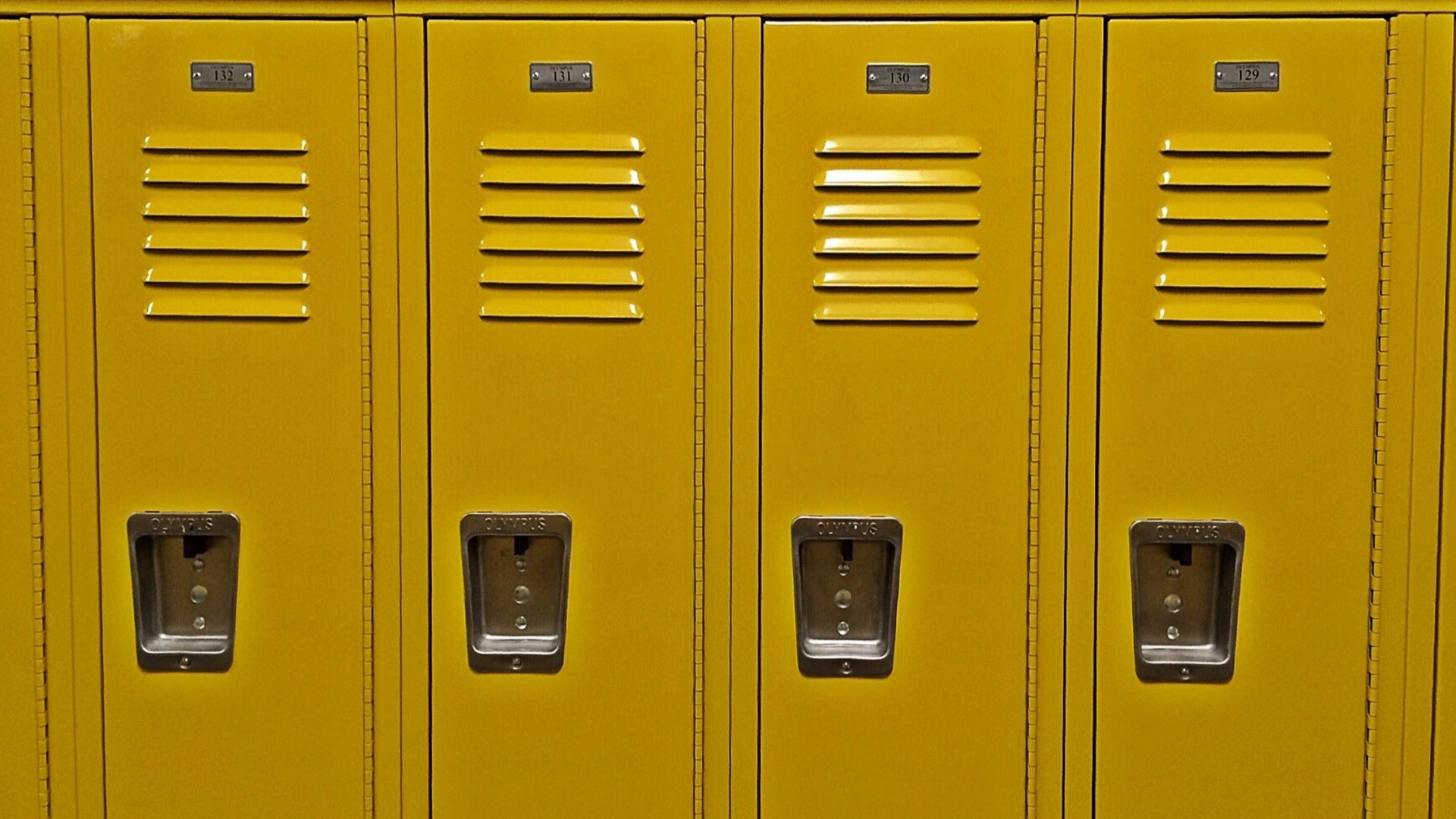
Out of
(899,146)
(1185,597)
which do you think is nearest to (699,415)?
(899,146)

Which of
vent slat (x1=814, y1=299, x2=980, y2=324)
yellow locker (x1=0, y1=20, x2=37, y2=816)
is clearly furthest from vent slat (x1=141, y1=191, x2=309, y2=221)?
vent slat (x1=814, y1=299, x2=980, y2=324)

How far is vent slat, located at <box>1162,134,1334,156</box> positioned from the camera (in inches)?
78.8

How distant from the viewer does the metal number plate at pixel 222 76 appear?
2.05m

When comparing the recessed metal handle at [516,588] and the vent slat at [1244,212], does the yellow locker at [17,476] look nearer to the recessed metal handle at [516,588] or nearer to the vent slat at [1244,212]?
the recessed metal handle at [516,588]

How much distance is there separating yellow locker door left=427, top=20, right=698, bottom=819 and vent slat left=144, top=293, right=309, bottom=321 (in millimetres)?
258

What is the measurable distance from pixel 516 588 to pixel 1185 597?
47.6 inches

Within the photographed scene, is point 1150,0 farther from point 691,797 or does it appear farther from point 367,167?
point 691,797

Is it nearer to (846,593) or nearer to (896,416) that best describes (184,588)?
(846,593)

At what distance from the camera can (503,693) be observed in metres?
2.11

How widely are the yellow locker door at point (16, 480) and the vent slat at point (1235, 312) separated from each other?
6.54 feet

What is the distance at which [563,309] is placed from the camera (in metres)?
2.05

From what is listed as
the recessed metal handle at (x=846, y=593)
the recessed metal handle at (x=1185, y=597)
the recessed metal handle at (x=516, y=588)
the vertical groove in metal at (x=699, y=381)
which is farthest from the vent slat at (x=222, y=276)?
the recessed metal handle at (x=1185, y=597)

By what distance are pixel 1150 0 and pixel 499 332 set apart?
1.25 meters

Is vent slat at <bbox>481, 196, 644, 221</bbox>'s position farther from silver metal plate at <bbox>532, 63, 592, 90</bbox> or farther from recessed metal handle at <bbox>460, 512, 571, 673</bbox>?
recessed metal handle at <bbox>460, 512, 571, 673</bbox>
